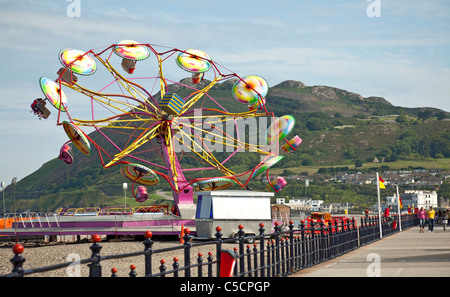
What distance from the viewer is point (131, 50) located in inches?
1727

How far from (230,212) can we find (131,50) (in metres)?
15.8

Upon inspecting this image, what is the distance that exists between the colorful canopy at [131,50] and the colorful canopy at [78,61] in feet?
6.34

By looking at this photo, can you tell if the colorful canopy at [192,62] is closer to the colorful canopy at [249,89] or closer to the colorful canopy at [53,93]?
the colorful canopy at [249,89]

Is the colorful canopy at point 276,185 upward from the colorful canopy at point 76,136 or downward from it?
downward

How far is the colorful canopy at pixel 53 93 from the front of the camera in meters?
40.1

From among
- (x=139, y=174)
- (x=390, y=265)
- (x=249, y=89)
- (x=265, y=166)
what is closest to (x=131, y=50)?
(x=139, y=174)

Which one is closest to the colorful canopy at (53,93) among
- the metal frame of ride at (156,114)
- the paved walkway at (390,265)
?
the metal frame of ride at (156,114)

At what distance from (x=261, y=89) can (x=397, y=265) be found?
33.0 metres

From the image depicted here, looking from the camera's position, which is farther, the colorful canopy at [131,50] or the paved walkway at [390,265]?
the colorful canopy at [131,50]

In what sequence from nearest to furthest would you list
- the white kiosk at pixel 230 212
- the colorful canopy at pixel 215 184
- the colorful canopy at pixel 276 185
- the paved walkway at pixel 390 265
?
the paved walkway at pixel 390 265, the white kiosk at pixel 230 212, the colorful canopy at pixel 215 184, the colorful canopy at pixel 276 185
